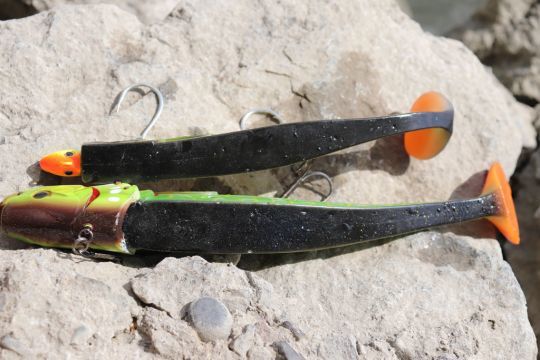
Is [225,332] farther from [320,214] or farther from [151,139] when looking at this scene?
[151,139]

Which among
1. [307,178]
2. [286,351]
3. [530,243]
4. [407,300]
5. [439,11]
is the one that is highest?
[286,351]

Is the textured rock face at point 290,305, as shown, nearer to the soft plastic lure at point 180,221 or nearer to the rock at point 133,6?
the soft plastic lure at point 180,221

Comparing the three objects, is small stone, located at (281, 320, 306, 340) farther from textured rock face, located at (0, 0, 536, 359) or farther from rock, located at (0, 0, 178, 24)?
rock, located at (0, 0, 178, 24)

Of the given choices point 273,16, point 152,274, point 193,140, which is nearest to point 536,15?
point 273,16

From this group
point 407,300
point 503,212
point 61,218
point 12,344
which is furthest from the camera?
point 503,212

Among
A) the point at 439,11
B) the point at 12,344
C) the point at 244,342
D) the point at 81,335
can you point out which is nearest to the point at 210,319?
the point at 244,342

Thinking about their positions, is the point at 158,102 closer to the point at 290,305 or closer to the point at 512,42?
the point at 290,305
